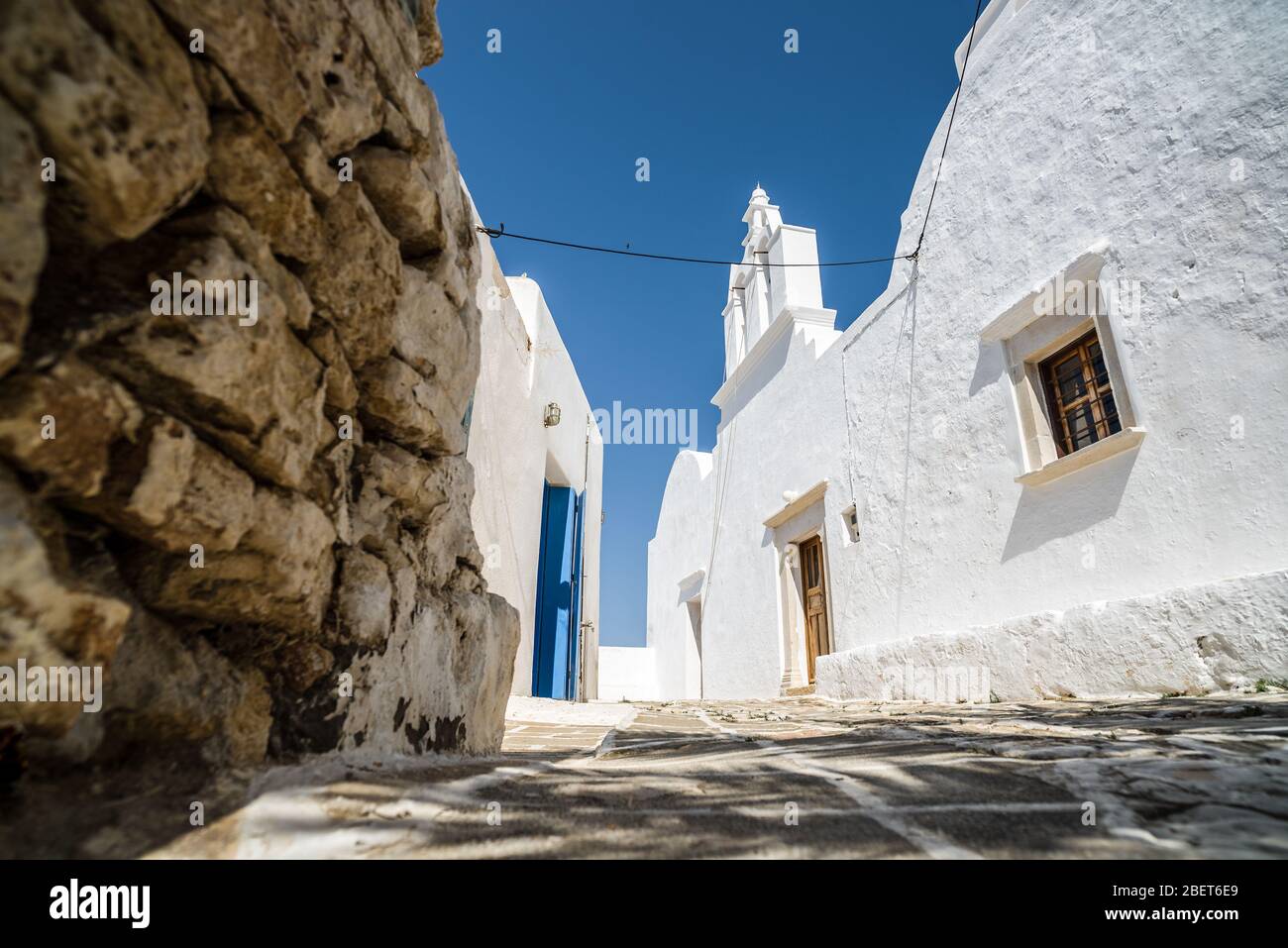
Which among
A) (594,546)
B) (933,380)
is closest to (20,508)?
(933,380)

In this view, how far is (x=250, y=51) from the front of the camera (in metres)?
1.12

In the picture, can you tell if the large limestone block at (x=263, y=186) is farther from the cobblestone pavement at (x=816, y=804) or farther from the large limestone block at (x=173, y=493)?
the cobblestone pavement at (x=816, y=804)

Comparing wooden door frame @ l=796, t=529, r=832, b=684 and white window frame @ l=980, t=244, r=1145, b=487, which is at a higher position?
white window frame @ l=980, t=244, r=1145, b=487

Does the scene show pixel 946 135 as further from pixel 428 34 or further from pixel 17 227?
pixel 17 227

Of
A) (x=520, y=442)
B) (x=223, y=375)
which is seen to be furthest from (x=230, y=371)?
(x=520, y=442)

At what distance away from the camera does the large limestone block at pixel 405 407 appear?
1.63 metres

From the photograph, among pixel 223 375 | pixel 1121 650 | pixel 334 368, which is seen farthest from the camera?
pixel 1121 650

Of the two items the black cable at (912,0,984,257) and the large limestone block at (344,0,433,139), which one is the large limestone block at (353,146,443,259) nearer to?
the large limestone block at (344,0,433,139)

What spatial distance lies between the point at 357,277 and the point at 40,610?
858 millimetres

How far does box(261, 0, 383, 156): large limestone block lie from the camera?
4.04 feet

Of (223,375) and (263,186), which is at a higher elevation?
(263,186)

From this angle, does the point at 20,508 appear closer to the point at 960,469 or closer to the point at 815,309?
the point at 960,469

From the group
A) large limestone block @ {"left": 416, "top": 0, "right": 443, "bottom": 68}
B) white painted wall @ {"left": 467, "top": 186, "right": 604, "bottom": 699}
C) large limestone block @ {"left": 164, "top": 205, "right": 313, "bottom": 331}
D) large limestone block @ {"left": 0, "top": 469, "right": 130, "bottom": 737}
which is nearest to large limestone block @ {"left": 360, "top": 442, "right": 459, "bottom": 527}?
large limestone block @ {"left": 164, "top": 205, "right": 313, "bottom": 331}

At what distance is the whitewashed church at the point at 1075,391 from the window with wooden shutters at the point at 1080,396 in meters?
0.01
